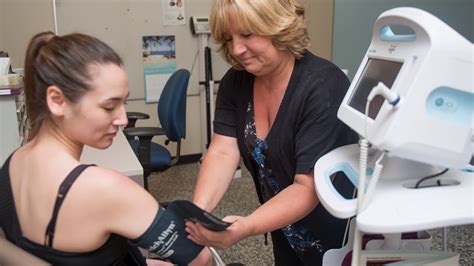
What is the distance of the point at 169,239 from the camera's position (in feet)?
2.94

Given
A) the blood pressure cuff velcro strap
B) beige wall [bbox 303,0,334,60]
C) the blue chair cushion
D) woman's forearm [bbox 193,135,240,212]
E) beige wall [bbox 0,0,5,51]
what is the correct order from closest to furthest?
the blood pressure cuff velcro strap → woman's forearm [bbox 193,135,240,212] → the blue chair cushion → beige wall [bbox 0,0,5,51] → beige wall [bbox 303,0,334,60]

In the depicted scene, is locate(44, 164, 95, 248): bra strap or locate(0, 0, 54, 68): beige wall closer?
locate(44, 164, 95, 248): bra strap

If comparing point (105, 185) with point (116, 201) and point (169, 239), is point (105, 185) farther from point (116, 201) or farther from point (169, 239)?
point (169, 239)

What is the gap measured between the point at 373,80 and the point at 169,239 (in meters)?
0.56

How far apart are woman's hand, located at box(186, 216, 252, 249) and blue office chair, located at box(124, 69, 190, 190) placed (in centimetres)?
136

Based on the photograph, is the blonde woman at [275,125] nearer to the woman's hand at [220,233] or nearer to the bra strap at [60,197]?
the woman's hand at [220,233]

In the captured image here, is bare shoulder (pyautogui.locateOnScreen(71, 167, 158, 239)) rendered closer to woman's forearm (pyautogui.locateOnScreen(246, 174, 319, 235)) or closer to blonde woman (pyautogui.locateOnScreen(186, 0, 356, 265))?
blonde woman (pyautogui.locateOnScreen(186, 0, 356, 265))

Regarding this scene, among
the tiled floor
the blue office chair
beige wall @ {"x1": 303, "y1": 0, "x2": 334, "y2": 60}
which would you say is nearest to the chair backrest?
the blue office chair

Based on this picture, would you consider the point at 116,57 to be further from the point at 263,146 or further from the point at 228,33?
the point at 263,146

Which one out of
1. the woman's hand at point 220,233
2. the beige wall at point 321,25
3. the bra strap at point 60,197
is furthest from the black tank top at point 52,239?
the beige wall at point 321,25

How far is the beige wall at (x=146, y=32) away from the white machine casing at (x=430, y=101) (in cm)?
230

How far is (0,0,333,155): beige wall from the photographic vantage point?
2.99 m

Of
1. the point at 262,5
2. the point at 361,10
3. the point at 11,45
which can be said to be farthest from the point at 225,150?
the point at 361,10

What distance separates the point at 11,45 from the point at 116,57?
257cm
